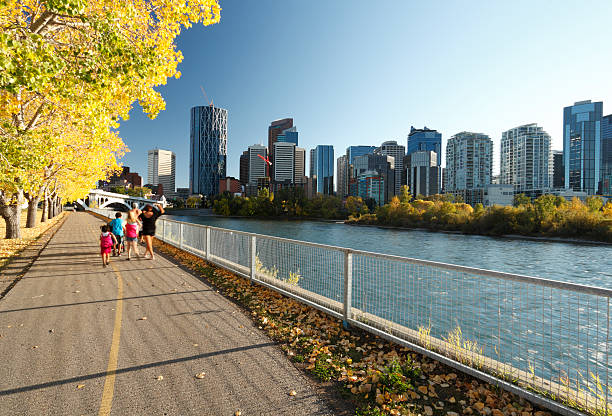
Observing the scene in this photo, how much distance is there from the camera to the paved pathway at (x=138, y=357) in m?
3.33

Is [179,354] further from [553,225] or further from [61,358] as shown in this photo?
[553,225]

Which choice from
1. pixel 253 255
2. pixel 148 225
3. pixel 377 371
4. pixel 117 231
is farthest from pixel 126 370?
pixel 117 231

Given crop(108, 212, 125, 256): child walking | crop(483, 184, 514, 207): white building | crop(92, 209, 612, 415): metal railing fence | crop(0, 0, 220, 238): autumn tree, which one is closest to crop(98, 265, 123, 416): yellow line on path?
crop(92, 209, 612, 415): metal railing fence

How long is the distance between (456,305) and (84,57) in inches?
368

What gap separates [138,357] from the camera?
425cm

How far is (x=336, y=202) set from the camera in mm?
109125

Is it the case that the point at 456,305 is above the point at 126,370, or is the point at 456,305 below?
above

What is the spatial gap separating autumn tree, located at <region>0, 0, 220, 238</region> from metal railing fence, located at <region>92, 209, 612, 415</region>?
4981 mm

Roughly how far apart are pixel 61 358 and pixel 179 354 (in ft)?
4.94

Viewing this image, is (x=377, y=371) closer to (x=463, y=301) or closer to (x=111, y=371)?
(x=463, y=301)

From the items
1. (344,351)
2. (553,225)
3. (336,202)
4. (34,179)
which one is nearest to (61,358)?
(344,351)

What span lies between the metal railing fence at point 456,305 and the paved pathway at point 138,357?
60.3 inches

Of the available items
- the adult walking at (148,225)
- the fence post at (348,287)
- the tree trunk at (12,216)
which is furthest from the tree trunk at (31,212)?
the fence post at (348,287)

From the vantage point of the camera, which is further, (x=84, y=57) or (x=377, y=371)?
(x=84, y=57)
